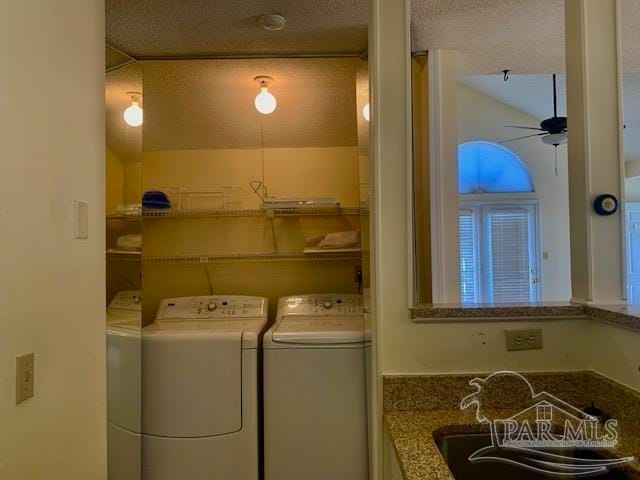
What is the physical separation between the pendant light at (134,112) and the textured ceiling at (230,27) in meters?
0.23

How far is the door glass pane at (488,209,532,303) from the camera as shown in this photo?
5.75 meters

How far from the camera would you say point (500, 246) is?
227 inches

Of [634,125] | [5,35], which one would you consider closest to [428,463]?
[5,35]

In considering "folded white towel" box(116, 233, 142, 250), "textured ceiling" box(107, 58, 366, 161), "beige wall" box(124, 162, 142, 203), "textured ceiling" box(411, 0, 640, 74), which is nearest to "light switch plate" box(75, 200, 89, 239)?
"folded white towel" box(116, 233, 142, 250)

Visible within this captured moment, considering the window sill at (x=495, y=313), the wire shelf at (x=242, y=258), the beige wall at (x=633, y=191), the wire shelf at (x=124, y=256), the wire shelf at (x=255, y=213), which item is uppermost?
the beige wall at (x=633, y=191)

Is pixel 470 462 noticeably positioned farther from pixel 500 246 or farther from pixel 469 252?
pixel 500 246

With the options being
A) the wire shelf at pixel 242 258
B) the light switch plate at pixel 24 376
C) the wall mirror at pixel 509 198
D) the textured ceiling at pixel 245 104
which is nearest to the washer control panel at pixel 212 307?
the wire shelf at pixel 242 258

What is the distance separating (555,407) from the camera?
1209 millimetres

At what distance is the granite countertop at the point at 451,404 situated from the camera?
1.00 metres

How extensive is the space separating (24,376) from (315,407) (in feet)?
3.95

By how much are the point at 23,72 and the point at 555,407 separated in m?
1.78

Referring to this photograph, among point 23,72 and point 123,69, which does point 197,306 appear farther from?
point 23,72

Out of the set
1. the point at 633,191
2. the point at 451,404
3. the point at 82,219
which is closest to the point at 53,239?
the point at 82,219

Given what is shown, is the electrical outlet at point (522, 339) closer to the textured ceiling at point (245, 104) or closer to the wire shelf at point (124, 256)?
the wire shelf at point (124, 256)
